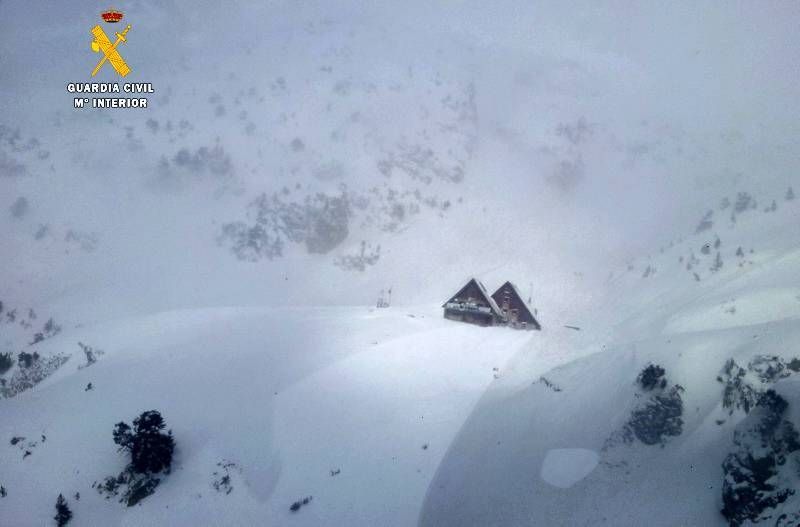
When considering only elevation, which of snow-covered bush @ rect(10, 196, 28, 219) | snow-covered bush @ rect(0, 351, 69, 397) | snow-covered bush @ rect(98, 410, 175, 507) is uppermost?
snow-covered bush @ rect(10, 196, 28, 219)

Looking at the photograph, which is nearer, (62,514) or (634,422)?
(634,422)

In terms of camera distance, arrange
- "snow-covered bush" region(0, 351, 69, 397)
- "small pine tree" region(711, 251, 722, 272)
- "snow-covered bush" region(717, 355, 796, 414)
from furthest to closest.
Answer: "snow-covered bush" region(0, 351, 69, 397), "small pine tree" region(711, 251, 722, 272), "snow-covered bush" region(717, 355, 796, 414)

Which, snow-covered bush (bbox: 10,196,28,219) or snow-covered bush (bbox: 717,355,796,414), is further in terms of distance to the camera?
snow-covered bush (bbox: 10,196,28,219)

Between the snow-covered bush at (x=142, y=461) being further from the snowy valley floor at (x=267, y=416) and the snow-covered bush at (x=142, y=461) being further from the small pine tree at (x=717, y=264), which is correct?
the small pine tree at (x=717, y=264)

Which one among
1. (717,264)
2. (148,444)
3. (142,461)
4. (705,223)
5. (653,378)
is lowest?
(653,378)

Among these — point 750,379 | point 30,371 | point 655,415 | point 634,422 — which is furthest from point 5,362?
point 750,379

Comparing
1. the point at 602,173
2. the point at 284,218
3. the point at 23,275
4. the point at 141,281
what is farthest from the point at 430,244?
the point at 23,275

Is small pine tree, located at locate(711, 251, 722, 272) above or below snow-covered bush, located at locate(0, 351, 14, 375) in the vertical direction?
below

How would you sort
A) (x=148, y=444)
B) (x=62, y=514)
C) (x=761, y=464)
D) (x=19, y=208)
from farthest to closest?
(x=19, y=208), (x=148, y=444), (x=62, y=514), (x=761, y=464)

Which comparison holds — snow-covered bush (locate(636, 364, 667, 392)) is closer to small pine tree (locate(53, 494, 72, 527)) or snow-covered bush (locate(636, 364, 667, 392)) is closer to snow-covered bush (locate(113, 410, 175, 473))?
snow-covered bush (locate(113, 410, 175, 473))

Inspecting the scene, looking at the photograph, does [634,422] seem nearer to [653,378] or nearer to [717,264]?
[653,378]

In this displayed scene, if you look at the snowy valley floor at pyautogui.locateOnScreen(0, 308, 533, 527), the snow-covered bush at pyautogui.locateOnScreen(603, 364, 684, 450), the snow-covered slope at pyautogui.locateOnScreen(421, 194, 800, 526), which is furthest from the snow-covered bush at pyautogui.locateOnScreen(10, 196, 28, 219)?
the snow-covered bush at pyautogui.locateOnScreen(603, 364, 684, 450)

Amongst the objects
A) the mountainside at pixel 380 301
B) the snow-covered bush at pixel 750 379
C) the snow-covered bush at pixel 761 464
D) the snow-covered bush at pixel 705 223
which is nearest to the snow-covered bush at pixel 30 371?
the mountainside at pixel 380 301
